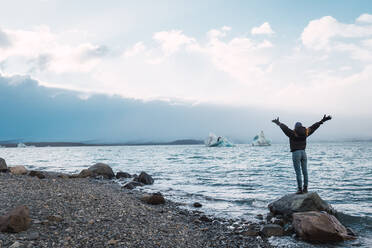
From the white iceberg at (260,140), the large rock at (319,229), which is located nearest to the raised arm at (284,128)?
the large rock at (319,229)

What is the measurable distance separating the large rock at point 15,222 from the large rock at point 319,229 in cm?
717

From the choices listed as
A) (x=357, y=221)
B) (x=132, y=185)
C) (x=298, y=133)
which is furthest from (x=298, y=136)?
(x=132, y=185)

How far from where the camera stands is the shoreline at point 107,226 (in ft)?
19.7

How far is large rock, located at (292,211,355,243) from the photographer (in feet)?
25.6

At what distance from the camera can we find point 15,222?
614cm

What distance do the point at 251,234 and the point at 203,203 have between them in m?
5.19

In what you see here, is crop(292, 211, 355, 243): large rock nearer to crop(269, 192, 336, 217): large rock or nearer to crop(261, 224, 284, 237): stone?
crop(261, 224, 284, 237): stone

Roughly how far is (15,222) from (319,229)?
7.65m

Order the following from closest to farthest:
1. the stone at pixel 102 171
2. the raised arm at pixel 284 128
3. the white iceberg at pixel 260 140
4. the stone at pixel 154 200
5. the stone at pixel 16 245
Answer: the stone at pixel 16 245 < the raised arm at pixel 284 128 < the stone at pixel 154 200 < the stone at pixel 102 171 < the white iceberg at pixel 260 140

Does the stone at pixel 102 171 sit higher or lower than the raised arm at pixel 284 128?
lower

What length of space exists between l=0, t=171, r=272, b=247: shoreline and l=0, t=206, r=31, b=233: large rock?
16cm

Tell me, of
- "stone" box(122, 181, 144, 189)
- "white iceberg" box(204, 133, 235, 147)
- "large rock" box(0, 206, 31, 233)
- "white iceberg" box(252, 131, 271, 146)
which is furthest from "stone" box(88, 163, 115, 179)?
"white iceberg" box(252, 131, 271, 146)

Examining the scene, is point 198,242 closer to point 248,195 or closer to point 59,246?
point 59,246

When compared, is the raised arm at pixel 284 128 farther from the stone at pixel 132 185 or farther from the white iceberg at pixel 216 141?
the white iceberg at pixel 216 141
